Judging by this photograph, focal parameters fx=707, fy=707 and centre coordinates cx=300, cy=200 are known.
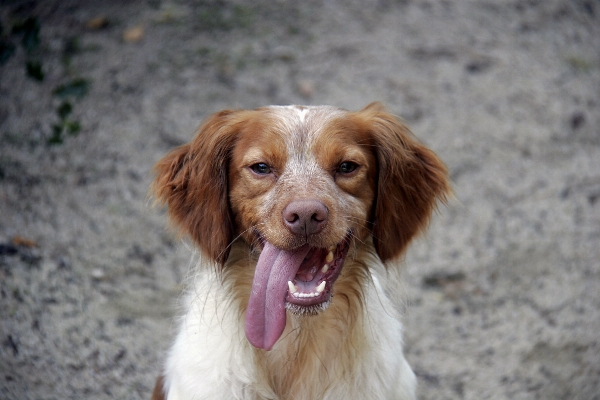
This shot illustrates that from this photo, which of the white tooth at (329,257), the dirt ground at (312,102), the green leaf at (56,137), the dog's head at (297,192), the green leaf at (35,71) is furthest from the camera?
the green leaf at (56,137)

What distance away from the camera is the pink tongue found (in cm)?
276

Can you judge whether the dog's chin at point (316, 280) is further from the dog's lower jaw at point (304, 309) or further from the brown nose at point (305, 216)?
the brown nose at point (305, 216)

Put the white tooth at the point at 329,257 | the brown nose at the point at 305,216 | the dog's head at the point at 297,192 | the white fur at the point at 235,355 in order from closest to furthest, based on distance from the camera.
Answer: the brown nose at the point at 305,216
the dog's head at the point at 297,192
the white tooth at the point at 329,257
the white fur at the point at 235,355

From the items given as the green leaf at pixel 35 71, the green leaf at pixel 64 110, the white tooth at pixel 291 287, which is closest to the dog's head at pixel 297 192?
the white tooth at pixel 291 287

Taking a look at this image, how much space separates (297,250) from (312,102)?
3709 millimetres

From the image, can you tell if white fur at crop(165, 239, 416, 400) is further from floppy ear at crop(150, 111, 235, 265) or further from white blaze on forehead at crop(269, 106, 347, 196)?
white blaze on forehead at crop(269, 106, 347, 196)

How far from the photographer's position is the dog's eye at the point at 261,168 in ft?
9.61

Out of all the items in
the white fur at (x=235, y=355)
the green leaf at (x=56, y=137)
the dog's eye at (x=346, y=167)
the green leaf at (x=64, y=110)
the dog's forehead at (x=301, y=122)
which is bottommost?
the white fur at (x=235, y=355)

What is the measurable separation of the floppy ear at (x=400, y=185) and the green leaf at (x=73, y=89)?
3.49 metres

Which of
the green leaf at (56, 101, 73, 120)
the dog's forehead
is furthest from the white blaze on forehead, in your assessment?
the green leaf at (56, 101, 73, 120)

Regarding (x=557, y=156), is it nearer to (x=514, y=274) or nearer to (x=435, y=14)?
(x=514, y=274)

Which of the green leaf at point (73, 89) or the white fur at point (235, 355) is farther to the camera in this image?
the green leaf at point (73, 89)

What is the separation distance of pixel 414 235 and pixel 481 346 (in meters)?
1.83

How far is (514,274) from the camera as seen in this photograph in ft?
17.0
